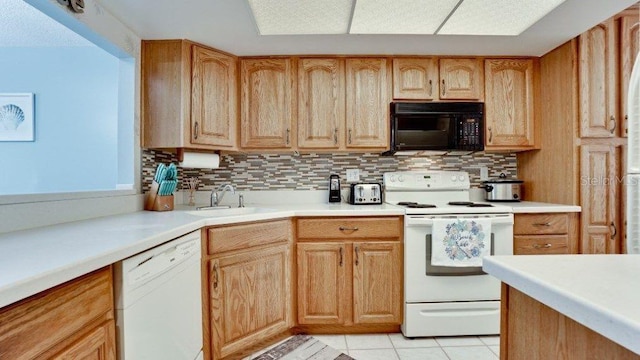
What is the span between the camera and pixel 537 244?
2.23 m

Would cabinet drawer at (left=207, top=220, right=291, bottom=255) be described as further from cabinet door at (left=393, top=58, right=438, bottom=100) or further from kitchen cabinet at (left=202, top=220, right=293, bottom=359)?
cabinet door at (left=393, top=58, right=438, bottom=100)

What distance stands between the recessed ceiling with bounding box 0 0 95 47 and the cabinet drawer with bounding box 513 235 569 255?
3.12 m

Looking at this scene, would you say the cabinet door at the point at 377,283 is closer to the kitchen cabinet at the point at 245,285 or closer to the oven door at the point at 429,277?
the oven door at the point at 429,277

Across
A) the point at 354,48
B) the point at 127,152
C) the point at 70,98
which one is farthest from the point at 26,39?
the point at 354,48

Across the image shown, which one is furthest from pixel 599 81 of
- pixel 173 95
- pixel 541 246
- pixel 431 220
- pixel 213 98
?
pixel 173 95

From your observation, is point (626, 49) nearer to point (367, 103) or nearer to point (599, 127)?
point (599, 127)

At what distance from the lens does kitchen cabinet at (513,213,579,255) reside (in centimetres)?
223

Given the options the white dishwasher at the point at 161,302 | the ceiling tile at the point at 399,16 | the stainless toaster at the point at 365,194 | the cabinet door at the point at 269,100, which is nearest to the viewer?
the white dishwasher at the point at 161,302

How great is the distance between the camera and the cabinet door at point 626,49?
224 cm

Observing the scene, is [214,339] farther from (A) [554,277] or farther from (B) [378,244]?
(A) [554,277]

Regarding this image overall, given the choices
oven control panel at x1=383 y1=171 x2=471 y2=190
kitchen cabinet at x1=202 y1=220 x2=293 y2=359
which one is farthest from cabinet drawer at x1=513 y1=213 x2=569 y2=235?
kitchen cabinet at x1=202 y1=220 x2=293 y2=359

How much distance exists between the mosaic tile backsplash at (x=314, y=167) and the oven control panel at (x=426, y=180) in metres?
0.12

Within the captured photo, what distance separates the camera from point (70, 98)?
2.04 m

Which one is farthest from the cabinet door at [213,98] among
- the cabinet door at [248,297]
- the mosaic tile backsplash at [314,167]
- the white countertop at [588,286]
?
the white countertop at [588,286]
